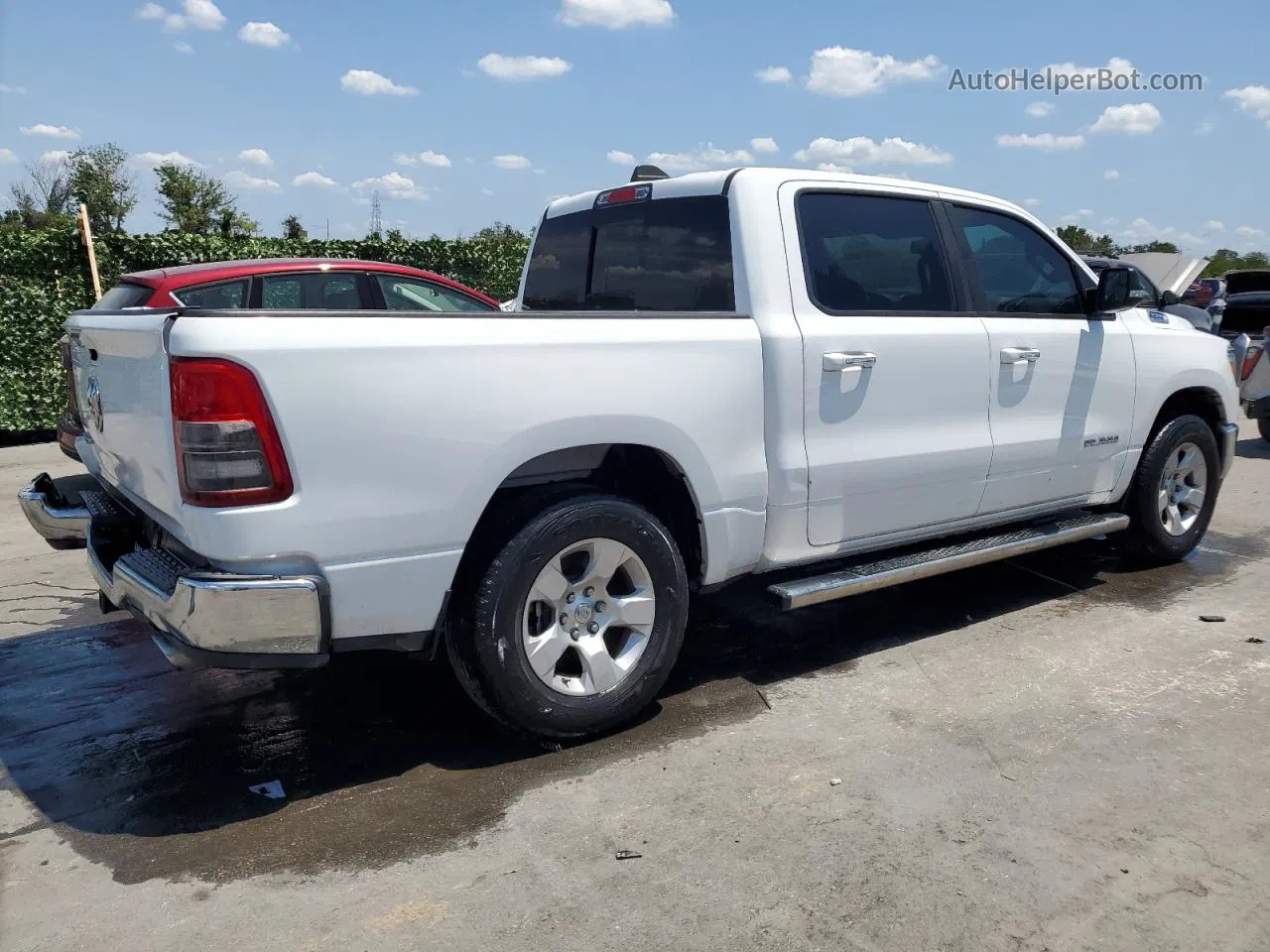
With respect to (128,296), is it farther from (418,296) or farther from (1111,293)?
(1111,293)

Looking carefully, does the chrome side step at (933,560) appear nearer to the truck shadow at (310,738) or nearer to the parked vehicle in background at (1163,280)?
the truck shadow at (310,738)

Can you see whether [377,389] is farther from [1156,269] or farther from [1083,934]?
[1156,269]

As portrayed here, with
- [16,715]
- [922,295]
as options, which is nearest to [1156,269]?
[922,295]

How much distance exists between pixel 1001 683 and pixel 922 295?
5.40 ft

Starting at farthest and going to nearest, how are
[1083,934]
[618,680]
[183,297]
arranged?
[183,297]
[618,680]
[1083,934]

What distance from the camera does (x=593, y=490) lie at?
353 centimetres

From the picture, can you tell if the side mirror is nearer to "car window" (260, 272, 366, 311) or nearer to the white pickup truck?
the white pickup truck

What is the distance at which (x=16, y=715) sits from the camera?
3883 millimetres

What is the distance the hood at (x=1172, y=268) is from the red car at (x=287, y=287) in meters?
6.31

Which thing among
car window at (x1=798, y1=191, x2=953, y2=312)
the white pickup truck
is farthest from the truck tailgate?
car window at (x1=798, y1=191, x2=953, y2=312)

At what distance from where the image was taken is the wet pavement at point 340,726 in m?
2.96

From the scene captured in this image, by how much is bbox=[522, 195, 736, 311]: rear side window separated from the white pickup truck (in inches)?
0.6

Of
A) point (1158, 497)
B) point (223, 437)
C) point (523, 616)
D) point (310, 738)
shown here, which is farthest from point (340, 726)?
point (1158, 497)

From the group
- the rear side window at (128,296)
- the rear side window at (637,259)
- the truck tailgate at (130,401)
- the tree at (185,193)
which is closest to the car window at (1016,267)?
the rear side window at (637,259)
